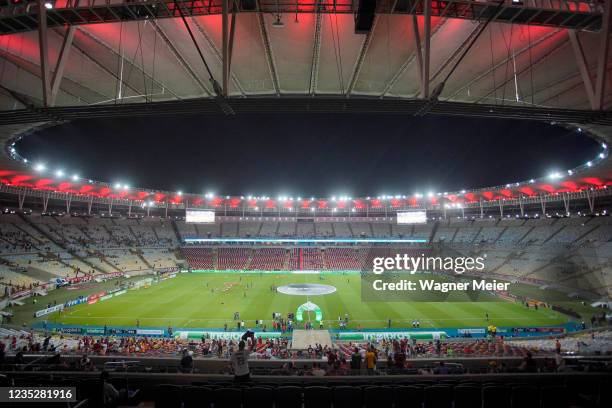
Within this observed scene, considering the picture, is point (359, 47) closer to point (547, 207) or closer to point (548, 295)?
point (548, 295)

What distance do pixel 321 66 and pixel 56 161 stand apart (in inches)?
917

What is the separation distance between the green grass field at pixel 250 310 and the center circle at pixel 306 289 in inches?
53.6

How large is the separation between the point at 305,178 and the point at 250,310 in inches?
590

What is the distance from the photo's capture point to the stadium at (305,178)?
298 inches

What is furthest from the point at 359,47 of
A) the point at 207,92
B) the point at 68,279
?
the point at 68,279

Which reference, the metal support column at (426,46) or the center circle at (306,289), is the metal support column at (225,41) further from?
the center circle at (306,289)

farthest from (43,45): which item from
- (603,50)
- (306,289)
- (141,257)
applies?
(141,257)

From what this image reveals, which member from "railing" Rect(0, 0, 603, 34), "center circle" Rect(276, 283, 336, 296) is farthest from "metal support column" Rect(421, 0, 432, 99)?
"center circle" Rect(276, 283, 336, 296)

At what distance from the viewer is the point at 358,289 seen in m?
45.4

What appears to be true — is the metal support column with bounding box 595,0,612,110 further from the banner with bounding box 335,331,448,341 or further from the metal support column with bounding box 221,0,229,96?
the banner with bounding box 335,331,448,341

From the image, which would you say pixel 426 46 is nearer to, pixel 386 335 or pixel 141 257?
pixel 386 335

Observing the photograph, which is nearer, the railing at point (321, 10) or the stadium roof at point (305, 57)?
the stadium roof at point (305, 57)

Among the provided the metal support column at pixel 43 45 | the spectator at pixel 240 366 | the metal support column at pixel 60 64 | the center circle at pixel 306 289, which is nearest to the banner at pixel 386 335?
the center circle at pixel 306 289

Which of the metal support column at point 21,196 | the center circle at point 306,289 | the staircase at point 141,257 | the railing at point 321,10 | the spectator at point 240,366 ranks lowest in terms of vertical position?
the spectator at point 240,366
